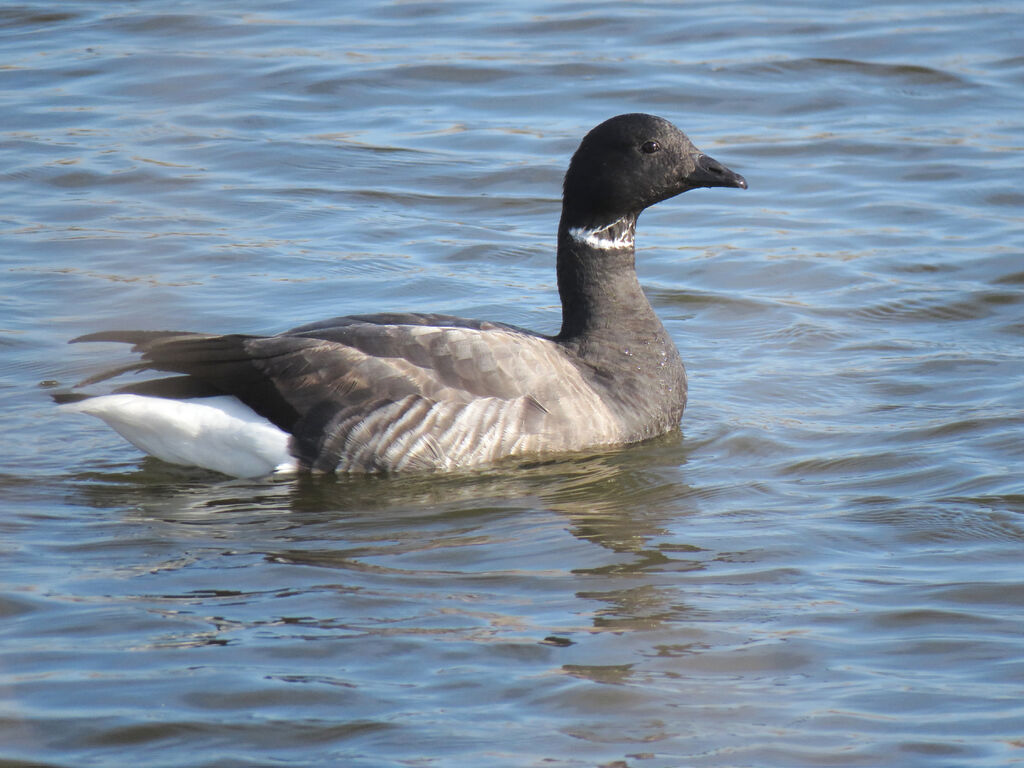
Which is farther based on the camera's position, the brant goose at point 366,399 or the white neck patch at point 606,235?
the white neck patch at point 606,235

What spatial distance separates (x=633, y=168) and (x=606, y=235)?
0.41 metres

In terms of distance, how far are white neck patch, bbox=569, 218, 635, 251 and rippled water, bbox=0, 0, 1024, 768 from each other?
1.07 meters

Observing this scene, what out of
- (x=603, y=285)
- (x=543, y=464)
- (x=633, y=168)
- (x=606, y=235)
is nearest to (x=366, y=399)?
(x=543, y=464)

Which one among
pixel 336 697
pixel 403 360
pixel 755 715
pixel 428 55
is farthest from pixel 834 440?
pixel 428 55

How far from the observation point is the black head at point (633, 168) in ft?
28.1

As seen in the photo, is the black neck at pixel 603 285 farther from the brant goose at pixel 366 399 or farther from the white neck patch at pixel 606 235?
the brant goose at pixel 366 399

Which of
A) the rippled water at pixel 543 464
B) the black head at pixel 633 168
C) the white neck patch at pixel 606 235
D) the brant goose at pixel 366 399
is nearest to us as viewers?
the rippled water at pixel 543 464

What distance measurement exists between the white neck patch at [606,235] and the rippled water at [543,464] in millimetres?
1073

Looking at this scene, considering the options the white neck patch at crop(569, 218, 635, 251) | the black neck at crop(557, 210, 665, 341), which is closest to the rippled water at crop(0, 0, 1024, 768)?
the black neck at crop(557, 210, 665, 341)

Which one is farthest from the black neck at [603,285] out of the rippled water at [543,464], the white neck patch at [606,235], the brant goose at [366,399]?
the rippled water at [543,464]

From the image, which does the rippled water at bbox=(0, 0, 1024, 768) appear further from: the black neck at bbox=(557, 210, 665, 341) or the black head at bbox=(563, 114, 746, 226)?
the black head at bbox=(563, 114, 746, 226)

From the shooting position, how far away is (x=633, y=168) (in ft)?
28.1

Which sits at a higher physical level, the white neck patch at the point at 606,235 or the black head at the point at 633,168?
the black head at the point at 633,168

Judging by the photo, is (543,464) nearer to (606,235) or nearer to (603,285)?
(603,285)
